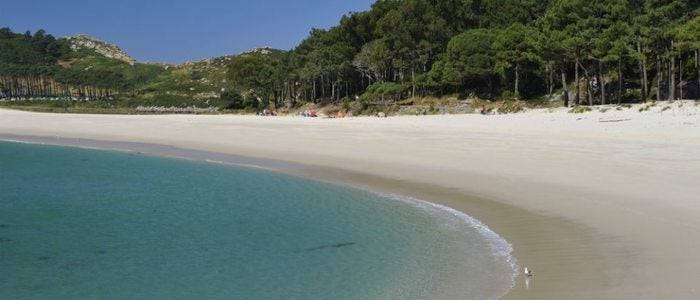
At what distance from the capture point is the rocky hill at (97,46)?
18588 centimetres

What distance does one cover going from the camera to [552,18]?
41750mm

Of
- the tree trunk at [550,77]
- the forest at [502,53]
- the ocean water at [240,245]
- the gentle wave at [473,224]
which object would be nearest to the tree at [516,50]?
the forest at [502,53]

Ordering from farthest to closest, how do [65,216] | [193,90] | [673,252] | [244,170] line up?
[193,90] → [244,170] → [65,216] → [673,252]

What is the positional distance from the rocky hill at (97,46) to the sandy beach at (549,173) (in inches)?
6259

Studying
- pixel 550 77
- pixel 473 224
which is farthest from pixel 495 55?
pixel 473 224

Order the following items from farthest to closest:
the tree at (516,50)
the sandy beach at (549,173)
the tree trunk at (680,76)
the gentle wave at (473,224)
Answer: the tree at (516,50)
the tree trunk at (680,76)
the gentle wave at (473,224)
the sandy beach at (549,173)

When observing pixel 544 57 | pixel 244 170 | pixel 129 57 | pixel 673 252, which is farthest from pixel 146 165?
pixel 129 57

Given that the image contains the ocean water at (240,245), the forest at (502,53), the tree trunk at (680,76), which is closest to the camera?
the ocean water at (240,245)

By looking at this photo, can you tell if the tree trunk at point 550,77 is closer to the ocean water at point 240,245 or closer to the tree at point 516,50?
the tree at point 516,50

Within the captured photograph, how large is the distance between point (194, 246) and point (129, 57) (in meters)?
195

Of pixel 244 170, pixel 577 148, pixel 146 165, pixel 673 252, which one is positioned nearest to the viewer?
pixel 673 252

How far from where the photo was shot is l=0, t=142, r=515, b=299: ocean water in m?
9.18

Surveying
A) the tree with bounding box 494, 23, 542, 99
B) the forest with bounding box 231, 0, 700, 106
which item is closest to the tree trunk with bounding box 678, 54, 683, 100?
the forest with bounding box 231, 0, 700, 106

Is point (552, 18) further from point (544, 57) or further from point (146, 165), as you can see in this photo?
point (146, 165)
